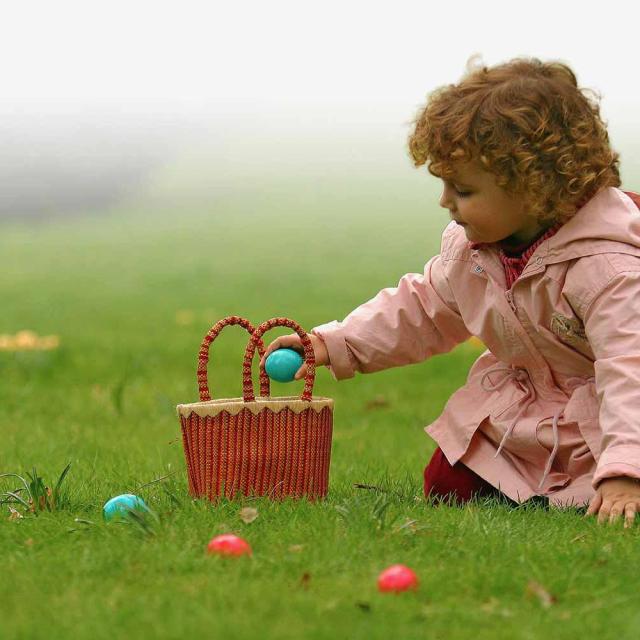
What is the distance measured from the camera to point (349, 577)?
9.16 ft

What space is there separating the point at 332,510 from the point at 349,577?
688mm

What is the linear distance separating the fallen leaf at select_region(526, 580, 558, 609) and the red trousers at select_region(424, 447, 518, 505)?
4.48ft

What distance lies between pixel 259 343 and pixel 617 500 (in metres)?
1.27

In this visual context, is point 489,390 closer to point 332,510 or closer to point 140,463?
point 332,510

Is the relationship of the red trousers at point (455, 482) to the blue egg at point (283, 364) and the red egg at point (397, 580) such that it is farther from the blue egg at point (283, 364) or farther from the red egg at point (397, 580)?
the red egg at point (397, 580)

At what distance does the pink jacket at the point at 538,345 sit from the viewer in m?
3.65

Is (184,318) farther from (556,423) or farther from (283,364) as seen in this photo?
(556,423)

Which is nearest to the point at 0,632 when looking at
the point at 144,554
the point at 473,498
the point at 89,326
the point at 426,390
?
the point at 144,554

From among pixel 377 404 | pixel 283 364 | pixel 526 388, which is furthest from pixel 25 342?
pixel 526 388

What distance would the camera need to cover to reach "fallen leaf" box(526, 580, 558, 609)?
8.77 feet

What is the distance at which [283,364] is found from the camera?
3969 millimetres

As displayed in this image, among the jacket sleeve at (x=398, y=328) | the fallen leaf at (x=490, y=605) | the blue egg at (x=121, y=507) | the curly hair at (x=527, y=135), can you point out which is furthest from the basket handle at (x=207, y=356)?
the fallen leaf at (x=490, y=605)

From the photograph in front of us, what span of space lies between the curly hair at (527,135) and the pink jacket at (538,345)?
0.11m

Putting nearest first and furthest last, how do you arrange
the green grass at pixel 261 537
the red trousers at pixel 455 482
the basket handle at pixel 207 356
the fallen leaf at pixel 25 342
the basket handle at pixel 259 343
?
1. the green grass at pixel 261 537
2. the basket handle at pixel 259 343
3. the basket handle at pixel 207 356
4. the red trousers at pixel 455 482
5. the fallen leaf at pixel 25 342
